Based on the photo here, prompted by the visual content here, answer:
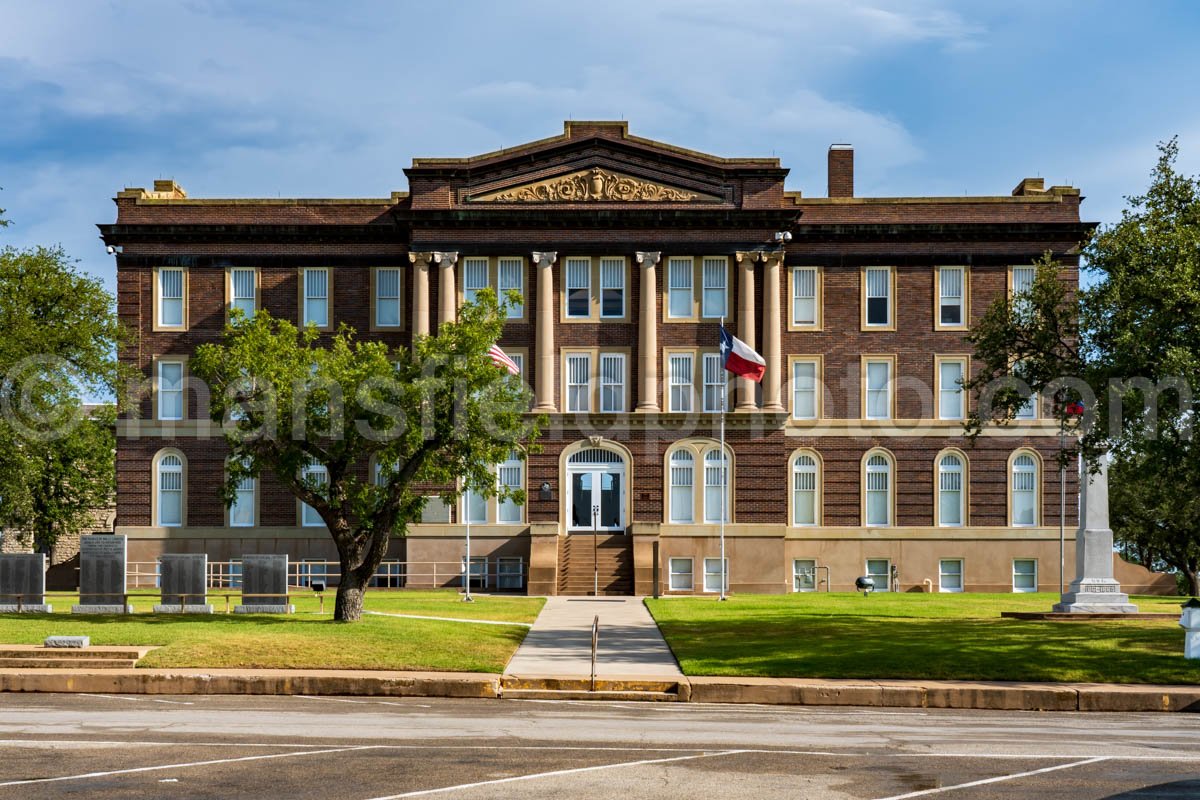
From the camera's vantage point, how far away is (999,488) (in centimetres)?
5150

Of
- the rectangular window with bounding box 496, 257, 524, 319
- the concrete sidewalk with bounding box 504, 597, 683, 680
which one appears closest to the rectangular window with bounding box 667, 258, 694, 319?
the rectangular window with bounding box 496, 257, 524, 319

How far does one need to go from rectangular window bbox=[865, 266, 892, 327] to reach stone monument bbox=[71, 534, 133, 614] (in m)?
28.0

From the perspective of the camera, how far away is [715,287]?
50.4 meters

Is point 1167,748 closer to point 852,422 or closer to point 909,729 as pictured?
point 909,729

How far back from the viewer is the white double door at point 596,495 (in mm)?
50094

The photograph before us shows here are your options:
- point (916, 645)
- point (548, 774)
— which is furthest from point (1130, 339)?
point (548, 774)

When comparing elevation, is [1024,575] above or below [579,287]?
below

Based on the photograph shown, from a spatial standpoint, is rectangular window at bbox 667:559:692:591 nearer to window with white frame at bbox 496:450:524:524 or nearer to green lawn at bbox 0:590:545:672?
→ window with white frame at bbox 496:450:524:524

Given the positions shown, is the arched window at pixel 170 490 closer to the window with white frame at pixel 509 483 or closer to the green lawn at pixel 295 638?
the window with white frame at pixel 509 483

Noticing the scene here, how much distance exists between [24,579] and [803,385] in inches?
1082

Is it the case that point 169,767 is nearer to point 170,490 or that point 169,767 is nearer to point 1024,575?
point 170,490

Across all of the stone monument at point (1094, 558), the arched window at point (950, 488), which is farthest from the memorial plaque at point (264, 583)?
the arched window at point (950, 488)

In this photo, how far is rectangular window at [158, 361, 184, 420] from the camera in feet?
169

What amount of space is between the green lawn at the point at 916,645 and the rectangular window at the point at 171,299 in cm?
2254
